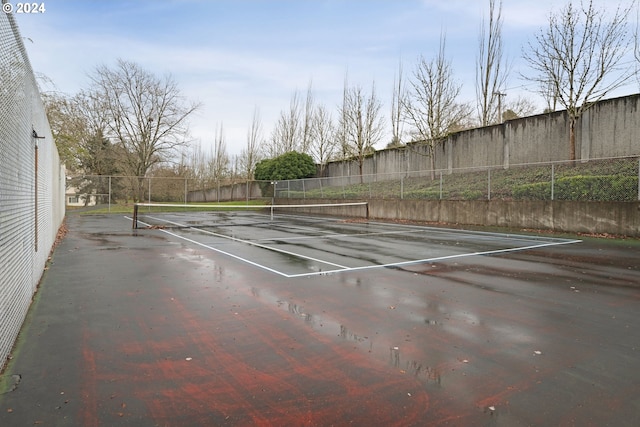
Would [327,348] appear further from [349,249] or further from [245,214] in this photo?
[245,214]

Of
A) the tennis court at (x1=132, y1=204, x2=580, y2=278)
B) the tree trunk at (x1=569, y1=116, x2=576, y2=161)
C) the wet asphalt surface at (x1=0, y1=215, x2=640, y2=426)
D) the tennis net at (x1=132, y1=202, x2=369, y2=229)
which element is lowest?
the wet asphalt surface at (x1=0, y1=215, x2=640, y2=426)

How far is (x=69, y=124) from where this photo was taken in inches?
1121

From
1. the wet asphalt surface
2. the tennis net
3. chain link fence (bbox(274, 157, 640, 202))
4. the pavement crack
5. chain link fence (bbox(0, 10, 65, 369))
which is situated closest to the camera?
the wet asphalt surface

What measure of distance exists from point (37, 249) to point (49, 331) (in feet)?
9.61

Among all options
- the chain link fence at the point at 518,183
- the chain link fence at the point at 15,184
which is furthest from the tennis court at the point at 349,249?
the chain link fence at the point at 15,184

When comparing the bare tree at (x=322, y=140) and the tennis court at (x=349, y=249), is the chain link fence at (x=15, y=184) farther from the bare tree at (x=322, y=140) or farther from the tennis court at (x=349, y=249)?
the bare tree at (x=322, y=140)

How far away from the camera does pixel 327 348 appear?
4074mm

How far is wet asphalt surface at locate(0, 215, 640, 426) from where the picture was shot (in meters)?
2.91

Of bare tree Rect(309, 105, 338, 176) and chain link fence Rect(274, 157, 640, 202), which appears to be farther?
bare tree Rect(309, 105, 338, 176)

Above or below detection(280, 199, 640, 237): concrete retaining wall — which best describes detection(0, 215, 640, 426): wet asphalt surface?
below

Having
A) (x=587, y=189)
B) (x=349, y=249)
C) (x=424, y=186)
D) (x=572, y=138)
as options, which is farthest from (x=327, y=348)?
(x=424, y=186)

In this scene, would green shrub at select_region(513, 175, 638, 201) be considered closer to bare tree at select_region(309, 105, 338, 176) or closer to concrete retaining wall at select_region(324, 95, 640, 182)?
concrete retaining wall at select_region(324, 95, 640, 182)

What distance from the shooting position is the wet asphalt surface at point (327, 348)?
2910mm

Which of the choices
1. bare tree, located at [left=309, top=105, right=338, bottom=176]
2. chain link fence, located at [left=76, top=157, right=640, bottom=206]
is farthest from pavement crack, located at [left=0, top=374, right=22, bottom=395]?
bare tree, located at [left=309, top=105, right=338, bottom=176]
